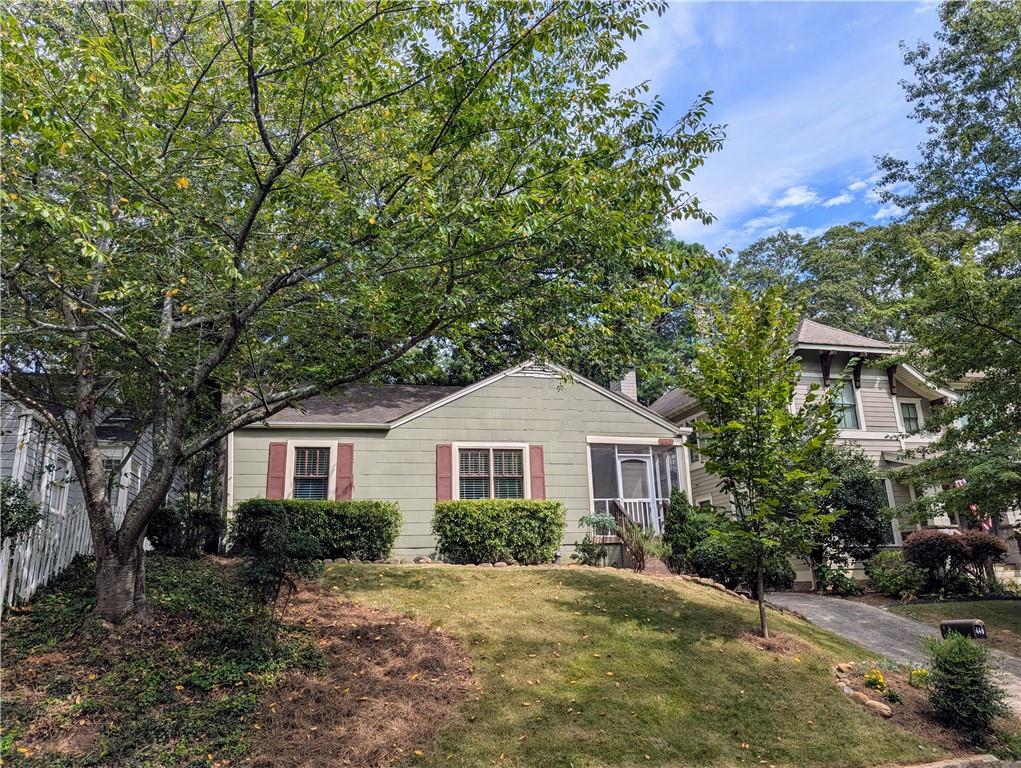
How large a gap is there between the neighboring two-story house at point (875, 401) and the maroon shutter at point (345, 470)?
905 cm

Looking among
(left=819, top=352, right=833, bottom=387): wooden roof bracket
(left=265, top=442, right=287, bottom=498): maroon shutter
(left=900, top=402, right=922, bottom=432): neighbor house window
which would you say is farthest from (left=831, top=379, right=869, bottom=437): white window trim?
(left=265, top=442, right=287, bottom=498): maroon shutter

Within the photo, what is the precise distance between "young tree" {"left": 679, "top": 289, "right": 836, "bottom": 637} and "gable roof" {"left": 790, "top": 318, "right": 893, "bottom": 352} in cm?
919

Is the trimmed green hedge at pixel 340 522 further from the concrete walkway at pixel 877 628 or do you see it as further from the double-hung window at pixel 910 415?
the double-hung window at pixel 910 415

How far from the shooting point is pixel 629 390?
730 inches

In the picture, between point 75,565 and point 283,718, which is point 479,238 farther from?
point 75,565

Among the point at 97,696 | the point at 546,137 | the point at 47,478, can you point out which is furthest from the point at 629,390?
the point at 97,696

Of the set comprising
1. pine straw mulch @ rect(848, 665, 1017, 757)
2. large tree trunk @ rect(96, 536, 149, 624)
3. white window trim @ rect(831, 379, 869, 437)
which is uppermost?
white window trim @ rect(831, 379, 869, 437)

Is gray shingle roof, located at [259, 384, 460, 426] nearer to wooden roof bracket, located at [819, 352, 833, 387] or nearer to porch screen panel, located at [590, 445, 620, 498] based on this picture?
porch screen panel, located at [590, 445, 620, 498]

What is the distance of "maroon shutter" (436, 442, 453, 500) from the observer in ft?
46.0

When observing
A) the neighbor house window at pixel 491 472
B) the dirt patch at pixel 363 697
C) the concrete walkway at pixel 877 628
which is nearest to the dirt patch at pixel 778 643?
the concrete walkway at pixel 877 628

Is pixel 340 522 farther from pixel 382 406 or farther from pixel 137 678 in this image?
pixel 137 678

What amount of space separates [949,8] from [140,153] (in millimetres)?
23753

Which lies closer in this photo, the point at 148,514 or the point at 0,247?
the point at 0,247

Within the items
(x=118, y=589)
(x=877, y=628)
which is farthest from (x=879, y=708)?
(x=118, y=589)
